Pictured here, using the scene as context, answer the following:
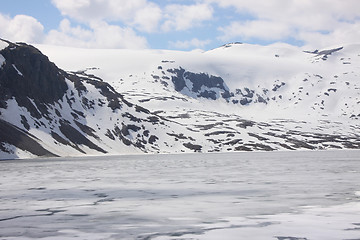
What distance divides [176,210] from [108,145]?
171m

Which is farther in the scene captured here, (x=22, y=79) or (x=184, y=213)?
(x=22, y=79)

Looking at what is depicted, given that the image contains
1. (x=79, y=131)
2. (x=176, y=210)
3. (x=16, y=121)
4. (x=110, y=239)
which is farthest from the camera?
(x=79, y=131)

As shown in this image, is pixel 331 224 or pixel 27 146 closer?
pixel 331 224

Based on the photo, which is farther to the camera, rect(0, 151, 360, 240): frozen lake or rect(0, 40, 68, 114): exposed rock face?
rect(0, 40, 68, 114): exposed rock face

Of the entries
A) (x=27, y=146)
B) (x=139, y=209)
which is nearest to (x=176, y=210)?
(x=139, y=209)

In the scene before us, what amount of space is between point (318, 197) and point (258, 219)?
9.77m

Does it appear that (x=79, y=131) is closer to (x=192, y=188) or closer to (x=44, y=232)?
(x=192, y=188)

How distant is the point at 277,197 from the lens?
1184 inches

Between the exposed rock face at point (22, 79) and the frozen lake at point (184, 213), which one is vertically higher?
the exposed rock face at point (22, 79)

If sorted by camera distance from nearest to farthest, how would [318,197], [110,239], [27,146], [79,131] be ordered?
1. [110,239]
2. [318,197]
3. [27,146]
4. [79,131]

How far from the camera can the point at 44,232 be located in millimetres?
18984

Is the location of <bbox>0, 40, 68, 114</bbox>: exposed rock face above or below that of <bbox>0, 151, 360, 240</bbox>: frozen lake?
above

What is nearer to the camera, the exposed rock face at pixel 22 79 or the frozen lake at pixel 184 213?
the frozen lake at pixel 184 213

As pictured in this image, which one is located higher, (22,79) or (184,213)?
(22,79)
